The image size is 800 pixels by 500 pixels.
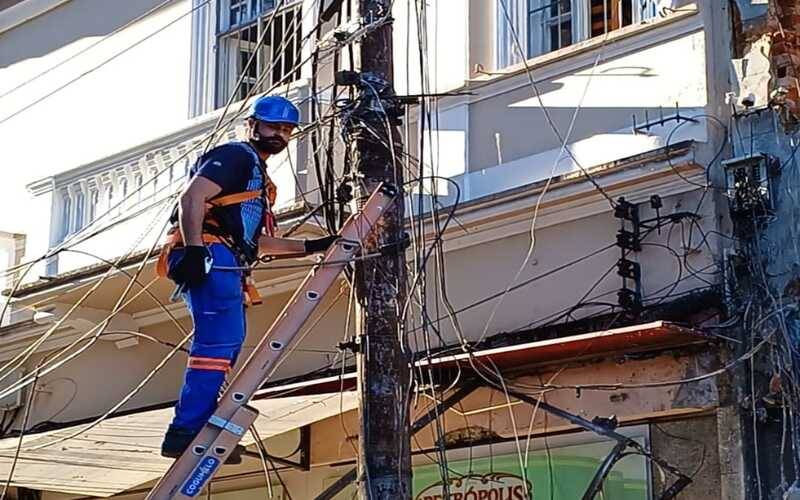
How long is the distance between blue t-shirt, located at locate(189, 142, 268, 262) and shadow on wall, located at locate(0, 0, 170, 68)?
7.68 metres

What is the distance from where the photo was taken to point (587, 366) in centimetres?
949

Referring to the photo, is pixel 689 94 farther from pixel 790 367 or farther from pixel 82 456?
pixel 82 456

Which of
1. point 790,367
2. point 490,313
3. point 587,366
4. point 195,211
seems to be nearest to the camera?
point 195,211

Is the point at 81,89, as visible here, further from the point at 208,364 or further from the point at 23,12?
the point at 208,364

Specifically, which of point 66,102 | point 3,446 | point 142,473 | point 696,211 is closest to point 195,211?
point 142,473

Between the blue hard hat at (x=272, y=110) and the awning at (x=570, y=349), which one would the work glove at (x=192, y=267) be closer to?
the blue hard hat at (x=272, y=110)

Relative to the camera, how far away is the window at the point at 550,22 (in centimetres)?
1051

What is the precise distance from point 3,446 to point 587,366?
13.6 feet

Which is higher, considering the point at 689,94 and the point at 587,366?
the point at 689,94

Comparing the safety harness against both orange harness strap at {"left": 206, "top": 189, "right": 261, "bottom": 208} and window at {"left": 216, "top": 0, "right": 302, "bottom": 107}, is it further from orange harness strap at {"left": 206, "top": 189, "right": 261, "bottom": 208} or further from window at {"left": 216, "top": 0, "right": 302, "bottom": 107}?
window at {"left": 216, "top": 0, "right": 302, "bottom": 107}

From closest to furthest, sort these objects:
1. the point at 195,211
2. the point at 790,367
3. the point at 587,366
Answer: the point at 195,211
the point at 790,367
the point at 587,366

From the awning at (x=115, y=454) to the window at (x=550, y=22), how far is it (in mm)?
2865

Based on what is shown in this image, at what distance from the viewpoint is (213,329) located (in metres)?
6.61

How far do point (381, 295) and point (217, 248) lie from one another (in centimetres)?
74
